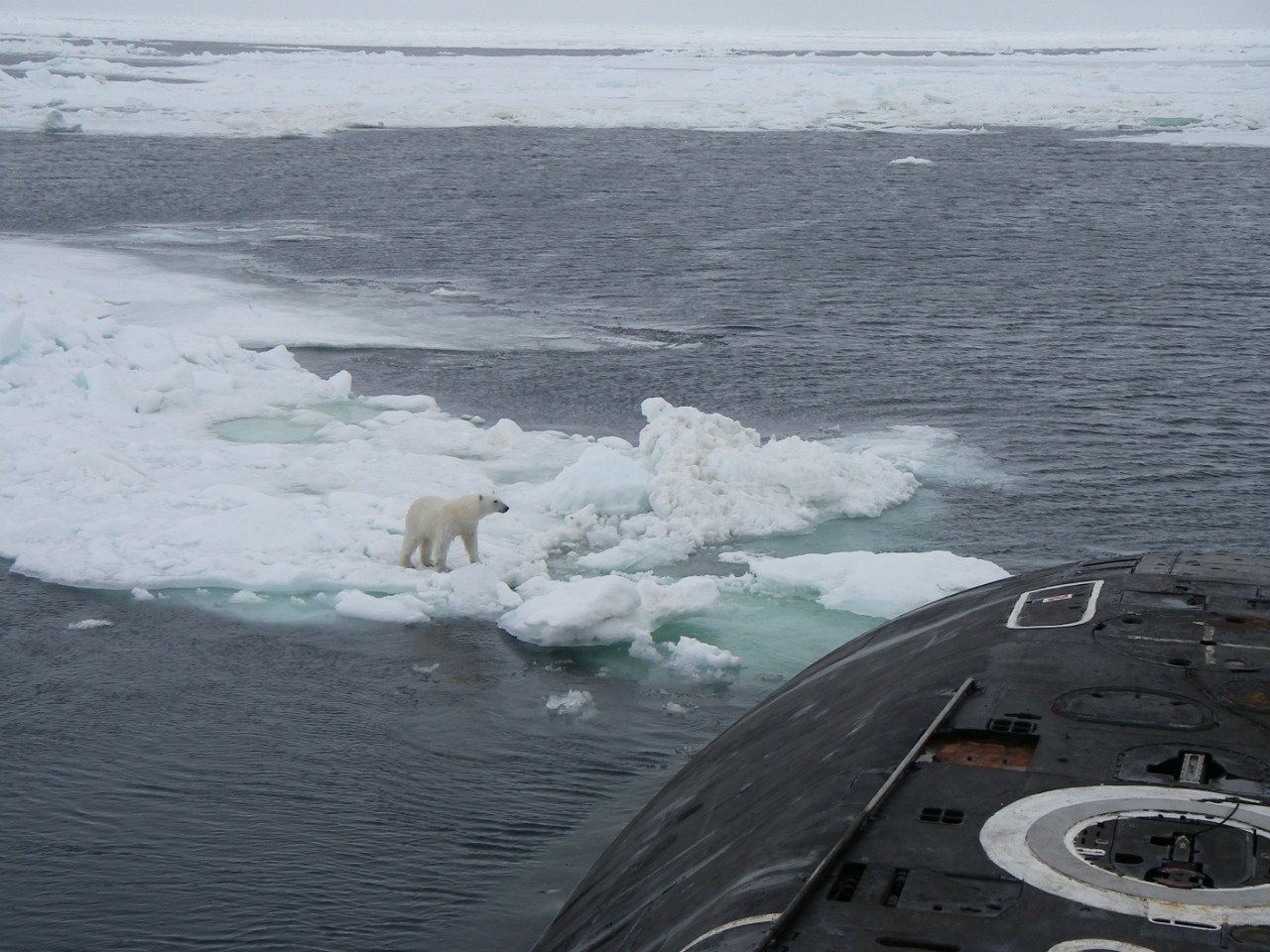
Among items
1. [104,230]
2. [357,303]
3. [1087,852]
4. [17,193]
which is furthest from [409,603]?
[17,193]

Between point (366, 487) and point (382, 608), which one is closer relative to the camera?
point (382, 608)

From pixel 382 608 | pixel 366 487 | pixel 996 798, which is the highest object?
pixel 996 798

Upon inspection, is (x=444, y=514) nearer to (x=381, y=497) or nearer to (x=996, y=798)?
(x=381, y=497)

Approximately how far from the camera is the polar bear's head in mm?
12461

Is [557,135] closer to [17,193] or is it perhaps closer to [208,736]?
[17,193]

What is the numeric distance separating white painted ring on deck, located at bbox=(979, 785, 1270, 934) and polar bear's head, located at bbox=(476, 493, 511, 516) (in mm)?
6991

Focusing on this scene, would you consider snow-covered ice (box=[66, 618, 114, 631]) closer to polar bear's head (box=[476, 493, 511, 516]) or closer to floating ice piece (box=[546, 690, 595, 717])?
polar bear's head (box=[476, 493, 511, 516])

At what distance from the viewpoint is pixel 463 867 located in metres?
8.98

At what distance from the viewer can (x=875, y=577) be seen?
40.5ft

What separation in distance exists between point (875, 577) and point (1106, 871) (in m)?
6.85

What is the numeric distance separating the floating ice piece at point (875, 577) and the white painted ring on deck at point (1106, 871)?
581 cm

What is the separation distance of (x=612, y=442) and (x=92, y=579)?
5953 mm

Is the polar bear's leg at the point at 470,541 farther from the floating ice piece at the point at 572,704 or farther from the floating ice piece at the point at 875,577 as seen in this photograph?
the floating ice piece at the point at 875,577

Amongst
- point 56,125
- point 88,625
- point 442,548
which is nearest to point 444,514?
point 442,548
